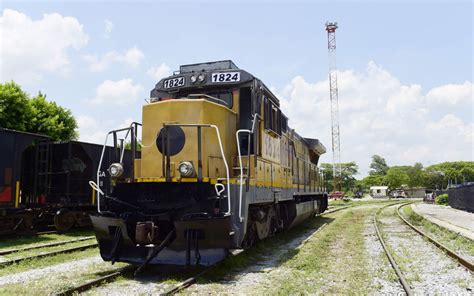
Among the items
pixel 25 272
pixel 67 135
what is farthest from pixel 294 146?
pixel 67 135

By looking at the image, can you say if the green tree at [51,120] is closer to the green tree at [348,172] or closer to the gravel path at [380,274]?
the gravel path at [380,274]

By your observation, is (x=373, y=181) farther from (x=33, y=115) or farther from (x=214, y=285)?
(x=214, y=285)

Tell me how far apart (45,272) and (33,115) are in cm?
1495

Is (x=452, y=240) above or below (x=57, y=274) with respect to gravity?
below

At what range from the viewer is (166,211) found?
625 centimetres

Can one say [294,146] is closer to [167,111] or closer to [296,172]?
[296,172]

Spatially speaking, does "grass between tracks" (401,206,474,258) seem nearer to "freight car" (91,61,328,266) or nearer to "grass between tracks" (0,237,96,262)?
"freight car" (91,61,328,266)

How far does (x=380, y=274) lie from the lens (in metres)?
6.30

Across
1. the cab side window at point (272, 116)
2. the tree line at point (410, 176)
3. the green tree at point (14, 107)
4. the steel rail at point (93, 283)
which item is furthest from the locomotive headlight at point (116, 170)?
the tree line at point (410, 176)

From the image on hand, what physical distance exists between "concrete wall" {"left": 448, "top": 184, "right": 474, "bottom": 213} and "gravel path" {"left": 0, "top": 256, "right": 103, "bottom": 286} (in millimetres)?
19990

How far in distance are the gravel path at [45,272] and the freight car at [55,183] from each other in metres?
4.96

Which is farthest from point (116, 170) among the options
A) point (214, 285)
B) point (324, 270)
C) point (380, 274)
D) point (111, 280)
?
point (380, 274)

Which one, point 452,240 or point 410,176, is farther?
point 410,176

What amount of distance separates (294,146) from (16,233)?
826cm
